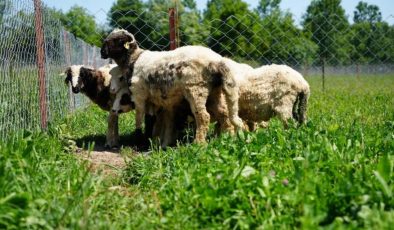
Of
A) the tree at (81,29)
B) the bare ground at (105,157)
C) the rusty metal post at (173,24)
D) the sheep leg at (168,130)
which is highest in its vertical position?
the tree at (81,29)

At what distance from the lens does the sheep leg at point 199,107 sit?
623 centimetres

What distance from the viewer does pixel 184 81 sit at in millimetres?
6238

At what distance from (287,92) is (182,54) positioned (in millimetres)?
1602

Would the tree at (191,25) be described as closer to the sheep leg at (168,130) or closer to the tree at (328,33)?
the tree at (328,33)

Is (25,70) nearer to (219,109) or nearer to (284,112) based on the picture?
(219,109)

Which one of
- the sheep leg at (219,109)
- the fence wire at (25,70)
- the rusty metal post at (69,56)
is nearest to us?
the fence wire at (25,70)

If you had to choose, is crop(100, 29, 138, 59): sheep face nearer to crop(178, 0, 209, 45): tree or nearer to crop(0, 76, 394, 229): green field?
crop(0, 76, 394, 229): green field

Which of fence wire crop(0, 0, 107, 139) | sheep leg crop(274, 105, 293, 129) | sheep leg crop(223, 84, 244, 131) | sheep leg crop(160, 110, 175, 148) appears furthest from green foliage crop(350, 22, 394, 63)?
fence wire crop(0, 0, 107, 139)

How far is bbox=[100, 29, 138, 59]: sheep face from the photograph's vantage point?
725 centimetres

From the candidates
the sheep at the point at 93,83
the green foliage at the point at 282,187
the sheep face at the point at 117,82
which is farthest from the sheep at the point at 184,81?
the green foliage at the point at 282,187

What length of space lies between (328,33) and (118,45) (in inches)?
261

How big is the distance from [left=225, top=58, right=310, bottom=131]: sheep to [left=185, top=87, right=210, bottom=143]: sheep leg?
74 centimetres

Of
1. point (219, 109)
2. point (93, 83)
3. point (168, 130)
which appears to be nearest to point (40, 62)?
point (93, 83)

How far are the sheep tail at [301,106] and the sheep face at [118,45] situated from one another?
2.47 metres
